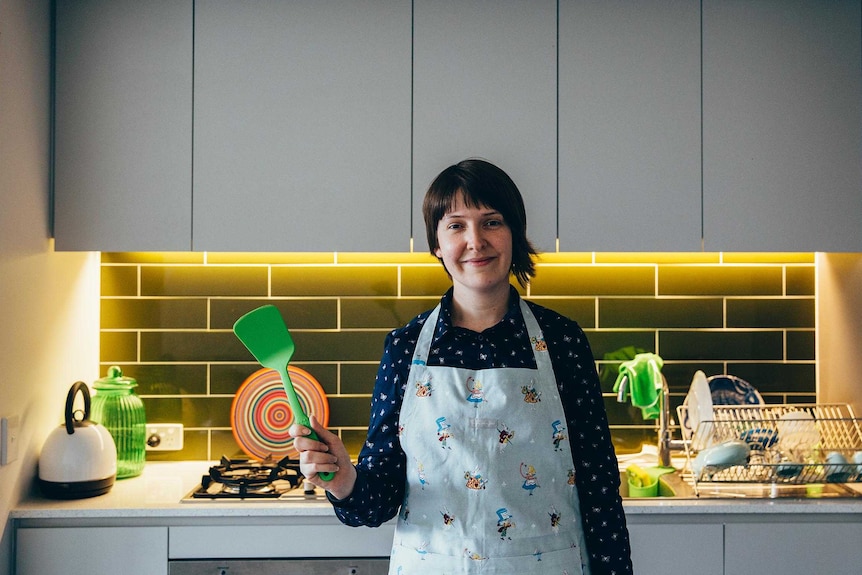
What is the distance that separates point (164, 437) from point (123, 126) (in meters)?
0.97

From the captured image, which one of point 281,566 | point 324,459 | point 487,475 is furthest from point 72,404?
point 487,475

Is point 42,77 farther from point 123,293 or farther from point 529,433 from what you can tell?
point 529,433

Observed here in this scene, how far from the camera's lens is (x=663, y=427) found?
7.70 feet

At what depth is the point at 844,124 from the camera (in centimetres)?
219

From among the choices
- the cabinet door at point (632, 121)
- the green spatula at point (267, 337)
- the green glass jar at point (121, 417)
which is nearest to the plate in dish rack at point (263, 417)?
the green glass jar at point (121, 417)

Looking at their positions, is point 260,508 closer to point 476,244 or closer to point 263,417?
point 263,417

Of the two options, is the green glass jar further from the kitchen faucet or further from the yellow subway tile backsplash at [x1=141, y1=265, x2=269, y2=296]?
the kitchen faucet

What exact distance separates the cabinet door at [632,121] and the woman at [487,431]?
76 centimetres

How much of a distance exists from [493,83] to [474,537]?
4.19 feet

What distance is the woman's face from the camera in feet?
4.62

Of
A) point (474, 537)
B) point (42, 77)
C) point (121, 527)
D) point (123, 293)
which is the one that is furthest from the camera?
point (123, 293)

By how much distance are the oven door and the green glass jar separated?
0.42 metres

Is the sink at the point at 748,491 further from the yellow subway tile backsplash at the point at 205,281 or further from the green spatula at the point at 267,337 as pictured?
the yellow subway tile backsplash at the point at 205,281

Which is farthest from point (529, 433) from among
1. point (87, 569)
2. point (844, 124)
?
point (844, 124)
